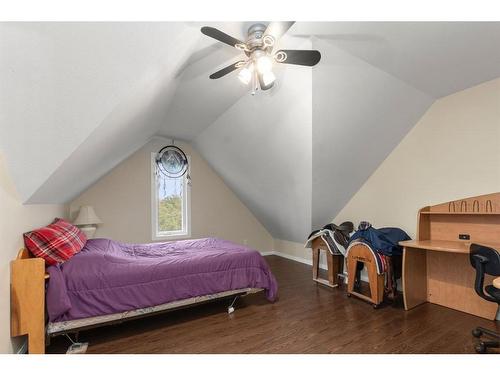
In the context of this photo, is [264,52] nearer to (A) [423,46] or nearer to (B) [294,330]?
(A) [423,46]

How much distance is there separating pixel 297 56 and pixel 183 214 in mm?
4011

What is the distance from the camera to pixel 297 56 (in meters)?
2.00

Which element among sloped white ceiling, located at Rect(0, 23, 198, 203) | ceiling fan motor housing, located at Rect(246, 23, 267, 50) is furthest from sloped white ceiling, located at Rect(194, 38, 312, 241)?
sloped white ceiling, located at Rect(0, 23, 198, 203)

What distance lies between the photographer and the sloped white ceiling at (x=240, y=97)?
1612 millimetres

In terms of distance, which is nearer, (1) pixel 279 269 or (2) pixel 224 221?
(1) pixel 279 269

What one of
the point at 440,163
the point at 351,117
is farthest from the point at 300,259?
the point at 351,117

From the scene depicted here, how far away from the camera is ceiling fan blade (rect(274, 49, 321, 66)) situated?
1.94 m

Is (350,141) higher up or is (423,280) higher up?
(350,141)

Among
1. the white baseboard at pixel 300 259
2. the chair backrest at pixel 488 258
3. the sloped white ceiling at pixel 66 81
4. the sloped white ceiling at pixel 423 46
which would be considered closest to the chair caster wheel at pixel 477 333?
the chair backrest at pixel 488 258
